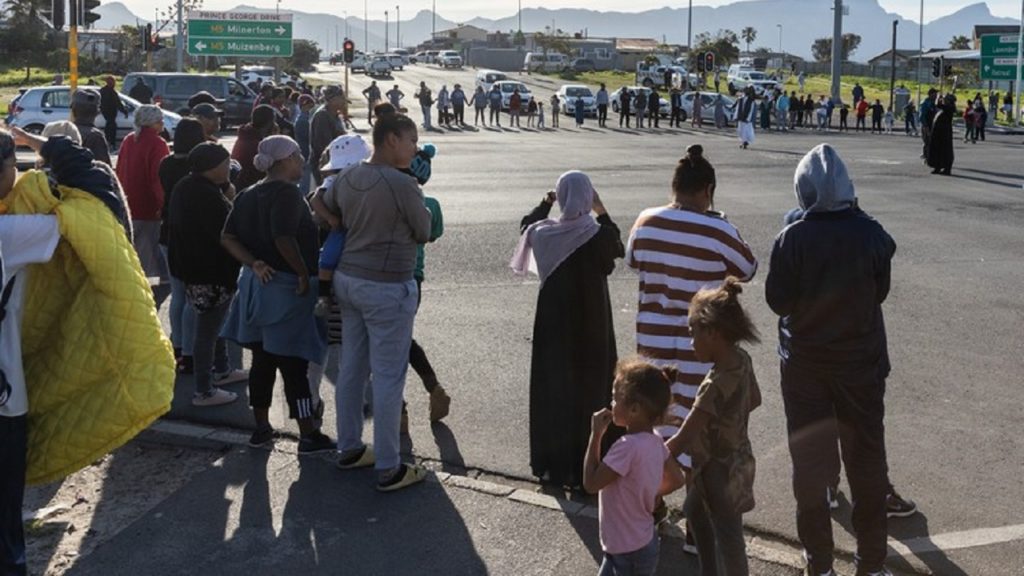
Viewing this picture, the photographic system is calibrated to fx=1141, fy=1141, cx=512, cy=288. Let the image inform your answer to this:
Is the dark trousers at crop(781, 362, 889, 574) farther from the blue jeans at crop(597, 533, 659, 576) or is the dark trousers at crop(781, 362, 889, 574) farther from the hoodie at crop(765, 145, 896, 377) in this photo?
the blue jeans at crop(597, 533, 659, 576)

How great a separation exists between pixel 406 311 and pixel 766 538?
6.85ft

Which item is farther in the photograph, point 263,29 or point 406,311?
point 263,29

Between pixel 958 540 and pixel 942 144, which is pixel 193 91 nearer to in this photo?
pixel 942 144

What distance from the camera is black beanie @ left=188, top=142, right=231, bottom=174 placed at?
730cm

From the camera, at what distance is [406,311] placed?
5.83 meters

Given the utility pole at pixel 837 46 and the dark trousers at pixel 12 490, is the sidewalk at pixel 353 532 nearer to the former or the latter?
the dark trousers at pixel 12 490

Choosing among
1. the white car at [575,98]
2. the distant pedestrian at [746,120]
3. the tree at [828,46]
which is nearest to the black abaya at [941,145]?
the distant pedestrian at [746,120]

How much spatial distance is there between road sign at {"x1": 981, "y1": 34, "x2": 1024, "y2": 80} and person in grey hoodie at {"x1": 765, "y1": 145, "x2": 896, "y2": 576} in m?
46.1

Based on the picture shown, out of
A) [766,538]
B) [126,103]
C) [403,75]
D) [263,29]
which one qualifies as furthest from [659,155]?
[403,75]

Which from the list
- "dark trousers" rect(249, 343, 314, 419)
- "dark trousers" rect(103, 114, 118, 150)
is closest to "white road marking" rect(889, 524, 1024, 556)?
"dark trousers" rect(249, 343, 314, 419)

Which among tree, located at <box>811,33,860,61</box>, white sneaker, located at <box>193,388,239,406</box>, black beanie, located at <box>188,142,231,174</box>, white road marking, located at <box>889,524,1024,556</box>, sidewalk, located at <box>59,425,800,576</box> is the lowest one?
sidewalk, located at <box>59,425,800,576</box>

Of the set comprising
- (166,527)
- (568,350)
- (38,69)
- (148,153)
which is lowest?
(166,527)

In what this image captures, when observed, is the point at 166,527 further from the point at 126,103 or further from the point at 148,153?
the point at 126,103

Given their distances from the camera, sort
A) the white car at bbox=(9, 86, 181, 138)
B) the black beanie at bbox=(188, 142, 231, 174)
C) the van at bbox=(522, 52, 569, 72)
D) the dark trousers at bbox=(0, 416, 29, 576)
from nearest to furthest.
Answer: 1. the dark trousers at bbox=(0, 416, 29, 576)
2. the black beanie at bbox=(188, 142, 231, 174)
3. the white car at bbox=(9, 86, 181, 138)
4. the van at bbox=(522, 52, 569, 72)
